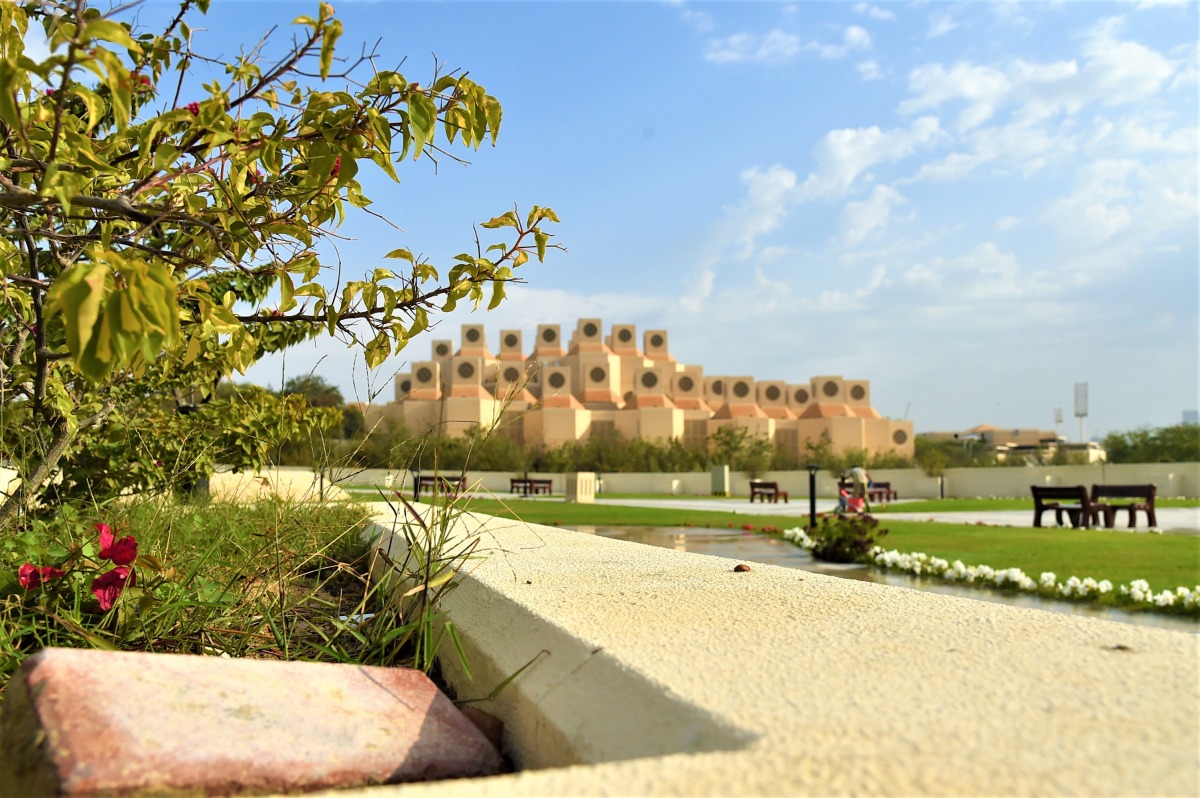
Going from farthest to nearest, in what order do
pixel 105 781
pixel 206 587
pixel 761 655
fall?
pixel 206 587 → pixel 761 655 → pixel 105 781

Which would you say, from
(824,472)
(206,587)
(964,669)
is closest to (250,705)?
(206,587)

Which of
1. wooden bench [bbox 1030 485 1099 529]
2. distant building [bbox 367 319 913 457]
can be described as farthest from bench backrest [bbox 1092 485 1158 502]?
distant building [bbox 367 319 913 457]

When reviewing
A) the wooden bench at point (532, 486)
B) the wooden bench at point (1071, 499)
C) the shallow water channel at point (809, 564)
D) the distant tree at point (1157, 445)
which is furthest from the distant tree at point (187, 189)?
the distant tree at point (1157, 445)

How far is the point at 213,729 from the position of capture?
4.57 ft

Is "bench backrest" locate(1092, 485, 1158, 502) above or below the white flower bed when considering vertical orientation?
above

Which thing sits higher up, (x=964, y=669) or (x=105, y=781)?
(x=964, y=669)

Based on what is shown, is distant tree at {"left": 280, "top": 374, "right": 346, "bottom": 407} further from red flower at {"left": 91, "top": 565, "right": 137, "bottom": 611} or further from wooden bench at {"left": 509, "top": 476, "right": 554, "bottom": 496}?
wooden bench at {"left": 509, "top": 476, "right": 554, "bottom": 496}

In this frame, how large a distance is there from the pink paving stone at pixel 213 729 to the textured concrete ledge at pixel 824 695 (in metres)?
0.24

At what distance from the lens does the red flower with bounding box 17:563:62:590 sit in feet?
7.50

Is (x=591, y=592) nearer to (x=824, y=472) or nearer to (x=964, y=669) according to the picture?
(x=964, y=669)

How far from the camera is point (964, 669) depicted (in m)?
1.43

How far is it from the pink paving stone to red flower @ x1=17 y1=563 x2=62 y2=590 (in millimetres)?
957

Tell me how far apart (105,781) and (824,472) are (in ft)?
136

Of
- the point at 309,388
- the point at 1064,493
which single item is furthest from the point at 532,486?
the point at 309,388
